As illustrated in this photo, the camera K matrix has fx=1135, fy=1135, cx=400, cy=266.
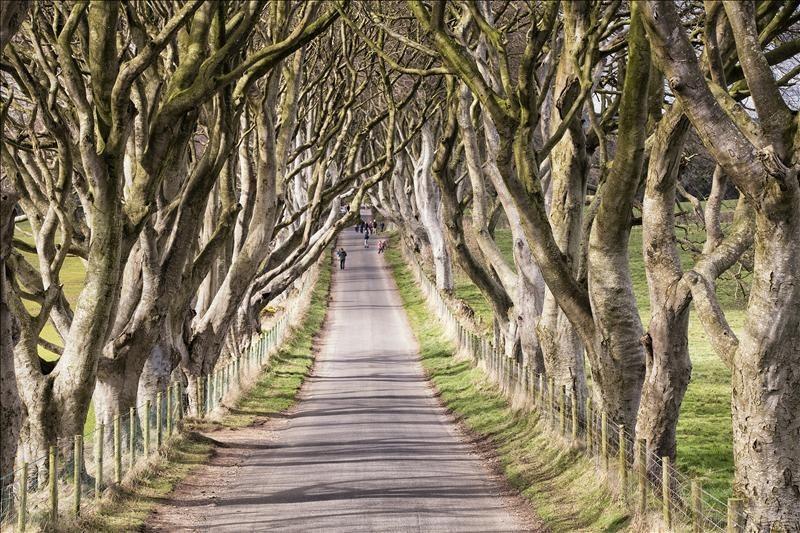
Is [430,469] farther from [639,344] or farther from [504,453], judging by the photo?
[639,344]

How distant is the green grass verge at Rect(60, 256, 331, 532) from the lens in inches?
496

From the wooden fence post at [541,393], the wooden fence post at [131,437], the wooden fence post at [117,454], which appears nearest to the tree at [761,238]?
the wooden fence post at [117,454]

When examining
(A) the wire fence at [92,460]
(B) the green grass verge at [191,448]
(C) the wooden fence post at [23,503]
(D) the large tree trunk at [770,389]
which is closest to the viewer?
(D) the large tree trunk at [770,389]

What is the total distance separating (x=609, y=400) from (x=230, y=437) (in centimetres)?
877

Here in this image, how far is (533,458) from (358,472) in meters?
2.50

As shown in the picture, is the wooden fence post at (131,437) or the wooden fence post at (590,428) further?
the wooden fence post at (131,437)

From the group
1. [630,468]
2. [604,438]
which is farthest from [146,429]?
[630,468]

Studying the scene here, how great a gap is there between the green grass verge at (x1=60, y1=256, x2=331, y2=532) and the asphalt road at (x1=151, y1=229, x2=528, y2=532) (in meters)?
0.43

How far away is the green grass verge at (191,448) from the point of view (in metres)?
12.6

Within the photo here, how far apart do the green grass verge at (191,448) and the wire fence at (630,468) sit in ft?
17.3

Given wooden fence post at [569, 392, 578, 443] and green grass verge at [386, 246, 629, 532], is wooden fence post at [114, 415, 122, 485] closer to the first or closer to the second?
green grass verge at [386, 246, 629, 532]

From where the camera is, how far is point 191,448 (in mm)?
17719

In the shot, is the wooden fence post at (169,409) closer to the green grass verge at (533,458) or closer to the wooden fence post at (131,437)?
the wooden fence post at (131,437)

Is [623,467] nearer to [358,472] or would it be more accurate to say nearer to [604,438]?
[604,438]
